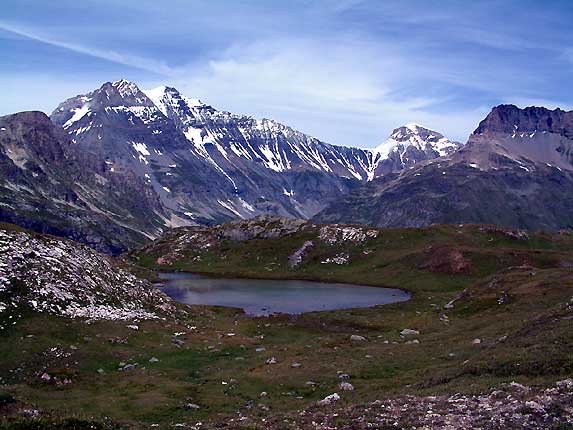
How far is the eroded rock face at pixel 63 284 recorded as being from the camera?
5559cm

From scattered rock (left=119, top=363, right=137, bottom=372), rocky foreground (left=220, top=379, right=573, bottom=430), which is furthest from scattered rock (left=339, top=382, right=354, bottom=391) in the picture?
scattered rock (left=119, top=363, right=137, bottom=372)

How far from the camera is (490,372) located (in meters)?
35.9

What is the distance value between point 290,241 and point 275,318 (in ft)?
328

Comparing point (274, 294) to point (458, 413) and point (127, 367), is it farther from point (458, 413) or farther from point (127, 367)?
point (458, 413)

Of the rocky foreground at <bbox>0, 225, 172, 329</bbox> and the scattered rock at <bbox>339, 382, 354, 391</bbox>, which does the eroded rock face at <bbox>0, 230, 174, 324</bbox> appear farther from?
the scattered rock at <bbox>339, 382, 354, 391</bbox>

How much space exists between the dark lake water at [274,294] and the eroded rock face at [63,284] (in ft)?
99.7

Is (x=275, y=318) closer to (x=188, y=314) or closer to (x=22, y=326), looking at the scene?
(x=188, y=314)

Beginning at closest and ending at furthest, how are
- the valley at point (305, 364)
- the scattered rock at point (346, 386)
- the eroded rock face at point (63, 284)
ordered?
the valley at point (305, 364)
the scattered rock at point (346, 386)
the eroded rock face at point (63, 284)

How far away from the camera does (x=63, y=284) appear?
60.9 metres

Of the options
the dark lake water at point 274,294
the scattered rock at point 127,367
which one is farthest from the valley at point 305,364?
the dark lake water at point 274,294

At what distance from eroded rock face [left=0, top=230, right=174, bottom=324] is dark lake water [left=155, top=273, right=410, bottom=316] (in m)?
30.4

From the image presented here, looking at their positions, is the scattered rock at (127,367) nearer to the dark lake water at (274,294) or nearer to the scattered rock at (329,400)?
the scattered rock at (329,400)

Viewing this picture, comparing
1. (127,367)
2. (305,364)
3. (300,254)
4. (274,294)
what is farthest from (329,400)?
(300,254)

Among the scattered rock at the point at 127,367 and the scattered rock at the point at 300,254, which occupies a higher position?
the scattered rock at the point at 300,254
